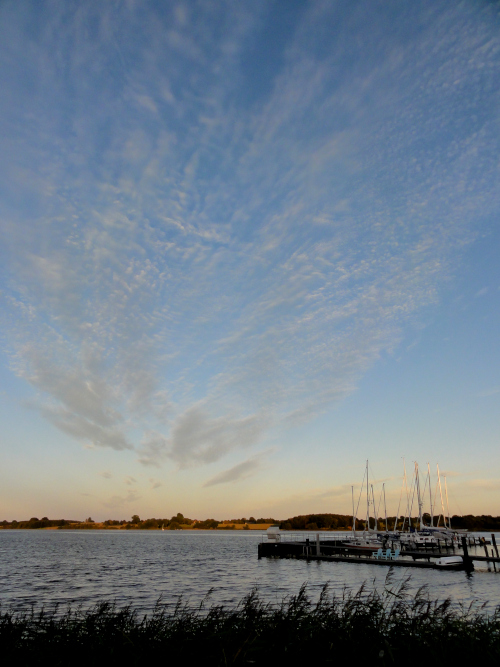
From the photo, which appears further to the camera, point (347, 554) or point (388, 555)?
point (347, 554)

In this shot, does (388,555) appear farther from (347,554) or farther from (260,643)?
(260,643)

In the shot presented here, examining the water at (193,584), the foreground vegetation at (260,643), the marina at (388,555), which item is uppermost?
the foreground vegetation at (260,643)

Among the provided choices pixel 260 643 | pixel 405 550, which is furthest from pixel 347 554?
pixel 260 643

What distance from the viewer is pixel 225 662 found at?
8.80 metres

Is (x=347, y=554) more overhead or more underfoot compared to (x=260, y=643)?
more underfoot

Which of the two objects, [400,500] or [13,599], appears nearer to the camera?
[13,599]

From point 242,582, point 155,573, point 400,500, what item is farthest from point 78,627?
point 400,500

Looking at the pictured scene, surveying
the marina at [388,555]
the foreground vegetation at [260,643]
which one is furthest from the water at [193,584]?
the foreground vegetation at [260,643]

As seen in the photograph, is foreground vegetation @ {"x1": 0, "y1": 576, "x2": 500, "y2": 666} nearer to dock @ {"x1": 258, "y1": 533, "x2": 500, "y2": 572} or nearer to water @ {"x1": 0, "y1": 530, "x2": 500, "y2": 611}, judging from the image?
water @ {"x1": 0, "y1": 530, "x2": 500, "y2": 611}

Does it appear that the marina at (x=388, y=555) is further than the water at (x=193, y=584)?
Yes

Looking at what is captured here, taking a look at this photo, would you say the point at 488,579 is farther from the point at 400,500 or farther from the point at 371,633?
the point at 400,500

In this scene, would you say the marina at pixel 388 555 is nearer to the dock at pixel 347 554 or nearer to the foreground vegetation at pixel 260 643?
the dock at pixel 347 554

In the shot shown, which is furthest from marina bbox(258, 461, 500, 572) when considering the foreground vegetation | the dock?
the foreground vegetation

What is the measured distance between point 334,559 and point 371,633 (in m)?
67.2
